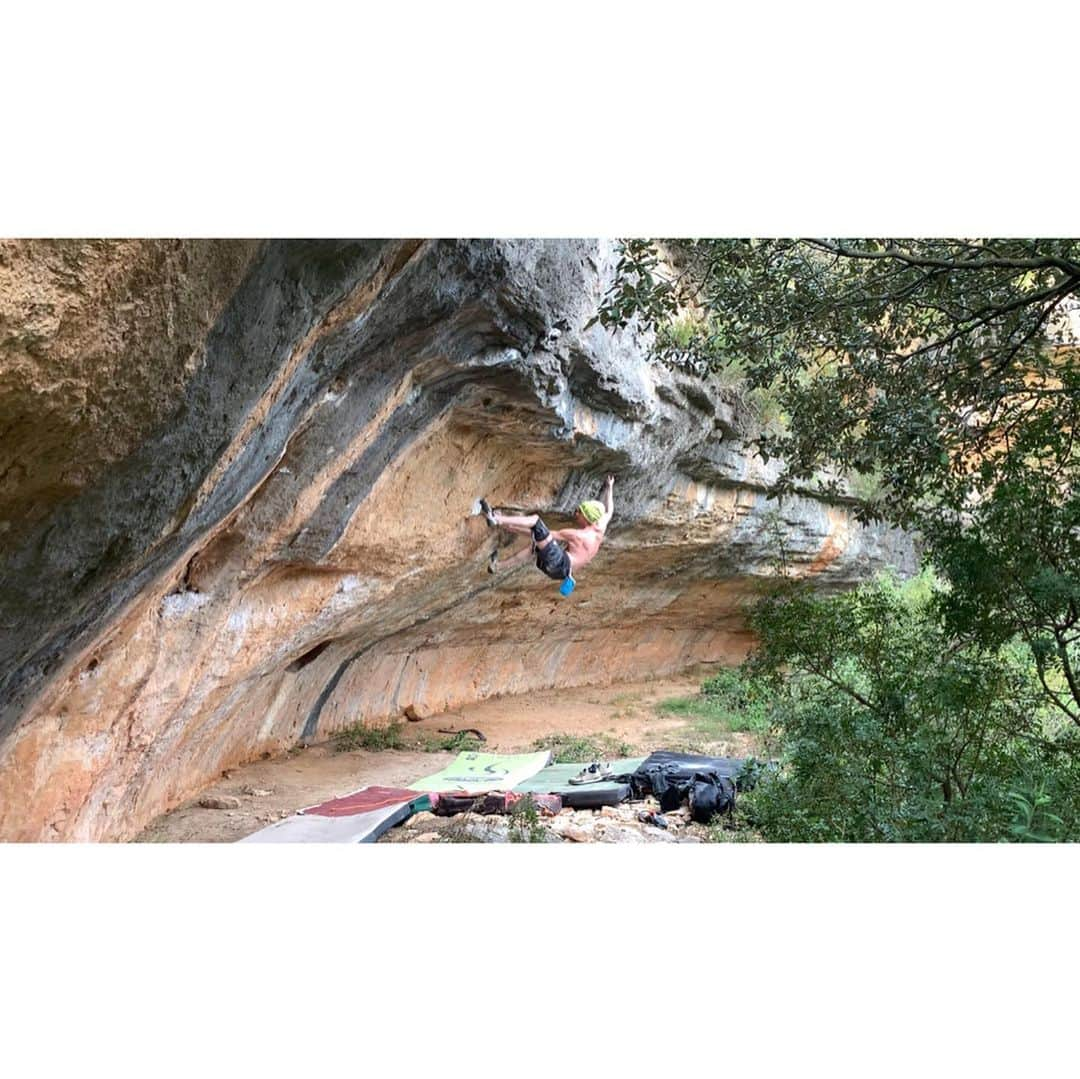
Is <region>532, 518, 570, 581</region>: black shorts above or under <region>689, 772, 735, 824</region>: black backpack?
above

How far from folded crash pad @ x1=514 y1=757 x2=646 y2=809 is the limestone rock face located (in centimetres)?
167

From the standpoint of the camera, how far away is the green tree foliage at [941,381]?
3.79 m

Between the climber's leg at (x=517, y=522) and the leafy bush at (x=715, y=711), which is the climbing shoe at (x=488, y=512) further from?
the leafy bush at (x=715, y=711)

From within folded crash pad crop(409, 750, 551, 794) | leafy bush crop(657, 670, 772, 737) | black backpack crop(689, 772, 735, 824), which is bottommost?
leafy bush crop(657, 670, 772, 737)

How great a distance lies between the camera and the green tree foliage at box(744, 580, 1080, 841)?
393 cm

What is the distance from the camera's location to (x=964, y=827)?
381cm

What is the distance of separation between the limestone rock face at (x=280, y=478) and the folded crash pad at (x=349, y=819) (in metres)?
0.83

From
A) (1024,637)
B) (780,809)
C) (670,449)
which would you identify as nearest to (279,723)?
(670,449)

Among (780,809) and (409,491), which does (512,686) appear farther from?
(780,809)

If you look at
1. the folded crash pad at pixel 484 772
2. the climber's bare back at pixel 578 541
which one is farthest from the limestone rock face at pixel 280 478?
the folded crash pad at pixel 484 772

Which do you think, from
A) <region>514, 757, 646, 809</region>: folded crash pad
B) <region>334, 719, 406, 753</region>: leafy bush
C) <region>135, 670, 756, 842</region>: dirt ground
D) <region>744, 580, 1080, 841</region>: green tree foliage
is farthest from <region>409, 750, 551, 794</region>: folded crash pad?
<region>744, 580, 1080, 841</region>: green tree foliage

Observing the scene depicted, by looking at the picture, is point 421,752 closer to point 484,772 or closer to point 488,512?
point 484,772

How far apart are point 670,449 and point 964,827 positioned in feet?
13.8

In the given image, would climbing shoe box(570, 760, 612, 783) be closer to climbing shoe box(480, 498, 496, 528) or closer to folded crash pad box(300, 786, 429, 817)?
folded crash pad box(300, 786, 429, 817)
